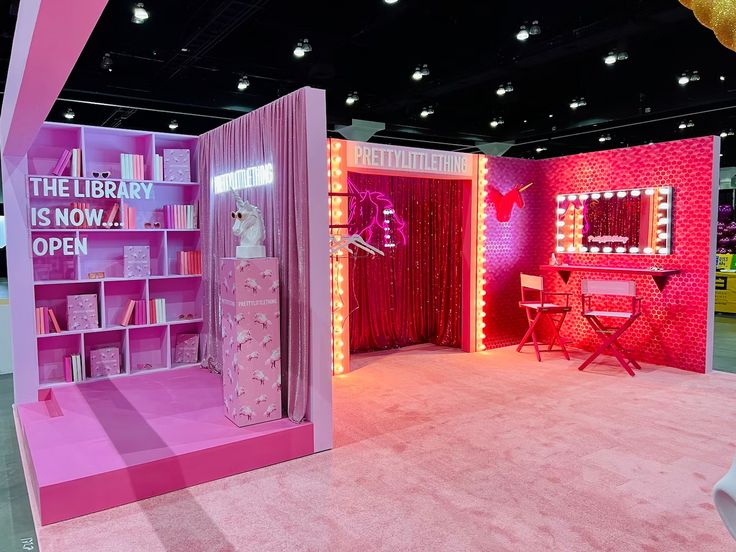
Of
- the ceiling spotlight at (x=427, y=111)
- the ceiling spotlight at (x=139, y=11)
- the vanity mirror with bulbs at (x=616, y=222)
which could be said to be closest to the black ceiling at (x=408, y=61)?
the ceiling spotlight at (x=427, y=111)

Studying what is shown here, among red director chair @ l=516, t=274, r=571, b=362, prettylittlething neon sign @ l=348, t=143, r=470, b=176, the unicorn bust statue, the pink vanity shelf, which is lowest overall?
red director chair @ l=516, t=274, r=571, b=362

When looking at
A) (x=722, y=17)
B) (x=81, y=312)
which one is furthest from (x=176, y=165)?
(x=722, y=17)

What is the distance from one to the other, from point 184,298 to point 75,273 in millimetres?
1109

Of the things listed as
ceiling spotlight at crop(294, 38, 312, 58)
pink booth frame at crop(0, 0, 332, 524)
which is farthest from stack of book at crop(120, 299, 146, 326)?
ceiling spotlight at crop(294, 38, 312, 58)

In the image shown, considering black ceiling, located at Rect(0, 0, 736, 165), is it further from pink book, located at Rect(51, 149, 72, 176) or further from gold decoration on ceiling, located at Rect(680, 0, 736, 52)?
gold decoration on ceiling, located at Rect(680, 0, 736, 52)

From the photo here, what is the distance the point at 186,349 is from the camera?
5891 mm

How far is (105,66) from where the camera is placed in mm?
7004

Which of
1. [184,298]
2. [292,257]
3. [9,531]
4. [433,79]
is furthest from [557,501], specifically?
[433,79]

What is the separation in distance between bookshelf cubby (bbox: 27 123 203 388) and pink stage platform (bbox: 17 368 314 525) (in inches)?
28.8

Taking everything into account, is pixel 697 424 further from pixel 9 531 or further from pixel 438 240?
pixel 9 531

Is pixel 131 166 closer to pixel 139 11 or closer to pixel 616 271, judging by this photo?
pixel 139 11

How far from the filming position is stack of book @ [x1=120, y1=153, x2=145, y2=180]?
5430mm

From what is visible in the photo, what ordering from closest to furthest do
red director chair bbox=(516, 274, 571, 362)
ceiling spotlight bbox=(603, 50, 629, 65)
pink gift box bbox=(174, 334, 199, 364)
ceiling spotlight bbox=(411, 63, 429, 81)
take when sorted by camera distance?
1. pink gift box bbox=(174, 334, 199, 364)
2. red director chair bbox=(516, 274, 571, 362)
3. ceiling spotlight bbox=(603, 50, 629, 65)
4. ceiling spotlight bbox=(411, 63, 429, 81)

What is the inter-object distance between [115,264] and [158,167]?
1.06 meters
